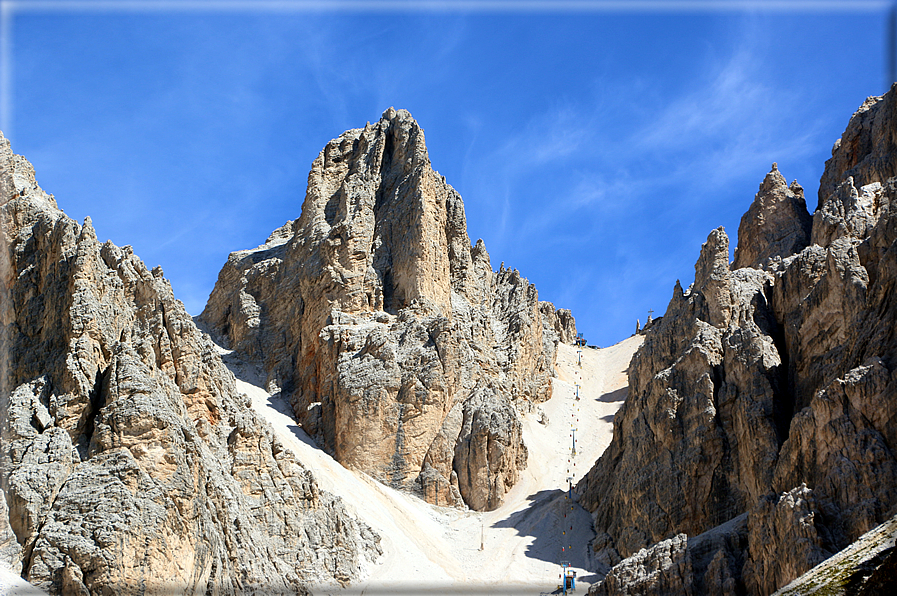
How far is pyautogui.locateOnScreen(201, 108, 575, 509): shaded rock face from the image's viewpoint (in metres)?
61.8

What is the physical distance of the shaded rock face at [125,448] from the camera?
3309 cm

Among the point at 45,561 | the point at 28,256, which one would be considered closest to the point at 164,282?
the point at 28,256

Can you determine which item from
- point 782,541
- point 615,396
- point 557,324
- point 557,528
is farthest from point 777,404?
point 557,324

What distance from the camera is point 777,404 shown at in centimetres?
4375

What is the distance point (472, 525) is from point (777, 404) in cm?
2242

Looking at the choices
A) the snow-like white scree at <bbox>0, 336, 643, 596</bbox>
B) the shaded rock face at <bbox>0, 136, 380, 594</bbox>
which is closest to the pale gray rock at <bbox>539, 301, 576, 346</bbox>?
the snow-like white scree at <bbox>0, 336, 643, 596</bbox>

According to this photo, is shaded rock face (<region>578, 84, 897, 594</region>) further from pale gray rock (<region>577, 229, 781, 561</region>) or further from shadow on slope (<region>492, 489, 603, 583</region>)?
shadow on slope (<region>492, 489, 603, 583</region>)

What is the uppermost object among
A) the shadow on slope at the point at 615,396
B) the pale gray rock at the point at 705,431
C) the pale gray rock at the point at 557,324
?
the pale gray rock at the point at 557,324

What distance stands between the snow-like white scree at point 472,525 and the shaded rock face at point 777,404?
2.89 m

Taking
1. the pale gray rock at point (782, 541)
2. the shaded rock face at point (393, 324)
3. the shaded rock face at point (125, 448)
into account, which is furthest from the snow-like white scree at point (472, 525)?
the pale gray rock at point (782, 541)

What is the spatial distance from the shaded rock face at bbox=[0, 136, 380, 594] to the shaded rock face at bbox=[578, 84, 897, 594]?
1644 centimetres

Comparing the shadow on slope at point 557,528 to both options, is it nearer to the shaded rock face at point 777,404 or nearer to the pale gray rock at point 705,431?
the shaded rock face at point 777,404

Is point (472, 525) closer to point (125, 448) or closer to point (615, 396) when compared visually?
point (125, 448)

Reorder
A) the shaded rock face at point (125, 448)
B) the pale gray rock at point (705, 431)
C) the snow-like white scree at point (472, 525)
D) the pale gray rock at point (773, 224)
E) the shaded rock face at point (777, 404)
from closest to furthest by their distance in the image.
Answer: the shaded rock face at point (125, 448)
the shaded rock face at point (777, 404)
the pale gray rock at point (705, 431)
the snow-like white scree at point (472, 525)
the pale gray rock at point (773, 224)
